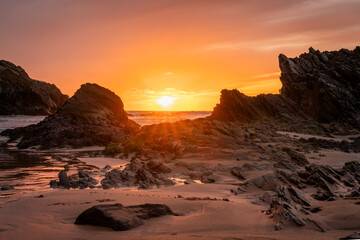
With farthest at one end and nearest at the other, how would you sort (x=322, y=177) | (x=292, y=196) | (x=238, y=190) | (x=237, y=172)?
(x=237, y=172), (x=322, y=177), (x=238, y=190), (x=292, y=196)

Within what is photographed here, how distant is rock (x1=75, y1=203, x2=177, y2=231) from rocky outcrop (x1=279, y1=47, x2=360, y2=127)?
43.5 meters

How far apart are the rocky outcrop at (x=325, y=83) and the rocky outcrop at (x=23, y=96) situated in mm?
63349

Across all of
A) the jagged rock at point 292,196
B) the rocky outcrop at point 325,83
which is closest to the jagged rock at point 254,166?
the jagged rock at point 292,196

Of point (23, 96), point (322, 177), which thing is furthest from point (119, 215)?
point (23, 96)

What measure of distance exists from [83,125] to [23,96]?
52.6 metres

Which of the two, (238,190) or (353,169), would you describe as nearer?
(238,190)

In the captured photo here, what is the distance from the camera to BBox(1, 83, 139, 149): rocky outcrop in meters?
Result: 30.8

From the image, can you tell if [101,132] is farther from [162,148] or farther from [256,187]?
[256,187]

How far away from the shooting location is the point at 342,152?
74.2 ft

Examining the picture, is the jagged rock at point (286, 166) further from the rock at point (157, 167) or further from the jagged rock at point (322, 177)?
the rock at point (157, 167)

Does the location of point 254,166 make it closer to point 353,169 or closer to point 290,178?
point 290,178

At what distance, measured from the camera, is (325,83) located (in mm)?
46969

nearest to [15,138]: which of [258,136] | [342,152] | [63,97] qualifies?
[258,136]

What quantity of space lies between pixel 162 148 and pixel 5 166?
443 inches
